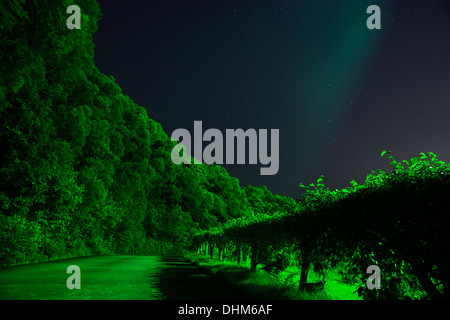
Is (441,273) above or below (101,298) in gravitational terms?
above

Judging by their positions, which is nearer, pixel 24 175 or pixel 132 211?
pixel 24 175

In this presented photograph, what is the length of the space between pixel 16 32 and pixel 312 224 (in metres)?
10.9

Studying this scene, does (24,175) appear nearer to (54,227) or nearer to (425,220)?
(54,227)

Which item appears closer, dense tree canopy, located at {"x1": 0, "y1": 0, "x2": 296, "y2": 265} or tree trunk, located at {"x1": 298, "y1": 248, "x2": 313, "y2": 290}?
tree trunk, located at {"x1": 298, "y1": 248, "x2": 313, "y2": 290}

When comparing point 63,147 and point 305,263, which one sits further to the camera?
point 63,147

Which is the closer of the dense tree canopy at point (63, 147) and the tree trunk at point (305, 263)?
the tree trunk at point (305, 263)

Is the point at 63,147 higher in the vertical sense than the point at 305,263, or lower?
higher

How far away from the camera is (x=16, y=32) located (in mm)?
12367

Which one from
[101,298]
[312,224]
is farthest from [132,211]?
[312,224]

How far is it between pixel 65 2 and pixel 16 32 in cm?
408

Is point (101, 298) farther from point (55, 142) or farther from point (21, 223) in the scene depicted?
point (55, 142)
